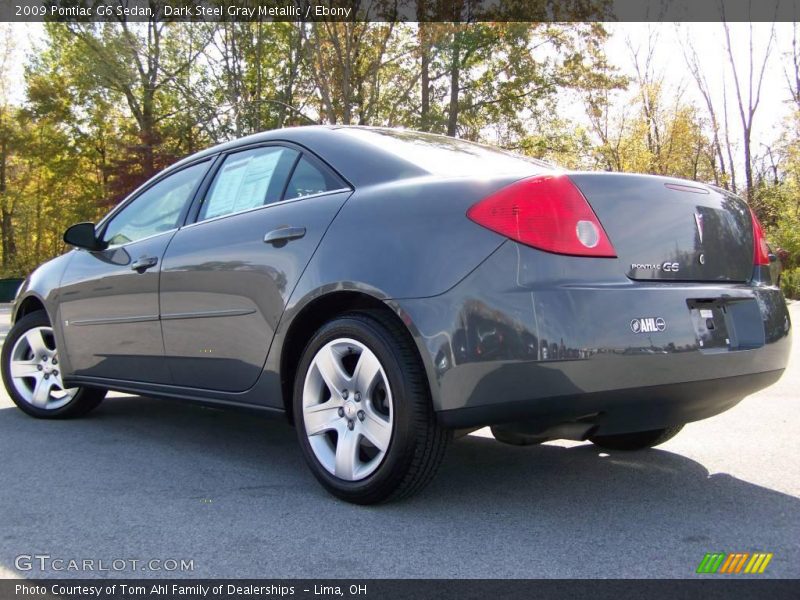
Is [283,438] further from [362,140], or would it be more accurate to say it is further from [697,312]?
[697,312]

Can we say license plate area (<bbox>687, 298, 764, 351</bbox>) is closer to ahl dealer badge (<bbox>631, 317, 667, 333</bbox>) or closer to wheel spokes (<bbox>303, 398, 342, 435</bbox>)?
ahl dealer badge (<bbox>631, 317, 667, 333</bbox>)

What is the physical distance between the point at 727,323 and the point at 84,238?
Result: 11.6 ft

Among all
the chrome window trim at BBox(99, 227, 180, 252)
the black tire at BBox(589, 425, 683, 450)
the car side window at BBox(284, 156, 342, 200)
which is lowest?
the black tire at BBox(589, 425, 683, 450)

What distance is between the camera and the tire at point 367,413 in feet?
9.03

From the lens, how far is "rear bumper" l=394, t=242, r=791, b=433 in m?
2.53

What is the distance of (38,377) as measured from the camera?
5031 mm

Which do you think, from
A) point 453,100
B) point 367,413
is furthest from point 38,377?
point 453,100

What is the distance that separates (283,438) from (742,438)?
2473mm

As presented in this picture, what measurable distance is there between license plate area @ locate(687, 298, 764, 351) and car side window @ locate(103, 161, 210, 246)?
261 centimetres

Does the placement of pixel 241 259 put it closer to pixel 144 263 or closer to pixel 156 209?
pixel 144 263

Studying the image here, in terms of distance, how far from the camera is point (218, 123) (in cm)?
2556

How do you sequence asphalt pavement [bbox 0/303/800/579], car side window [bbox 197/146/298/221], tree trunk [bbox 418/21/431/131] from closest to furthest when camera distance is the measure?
asphalt pavement [bbox 0/303/800/579] < car side window [bbox 197/146/298/221] < tree trunk [bbox 418/21/431/131]

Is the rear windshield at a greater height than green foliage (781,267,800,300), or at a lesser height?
greater

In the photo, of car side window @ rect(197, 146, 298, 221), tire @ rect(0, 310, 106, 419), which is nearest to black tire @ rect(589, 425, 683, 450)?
car side window @ rect(197, 146, 298, 221)
